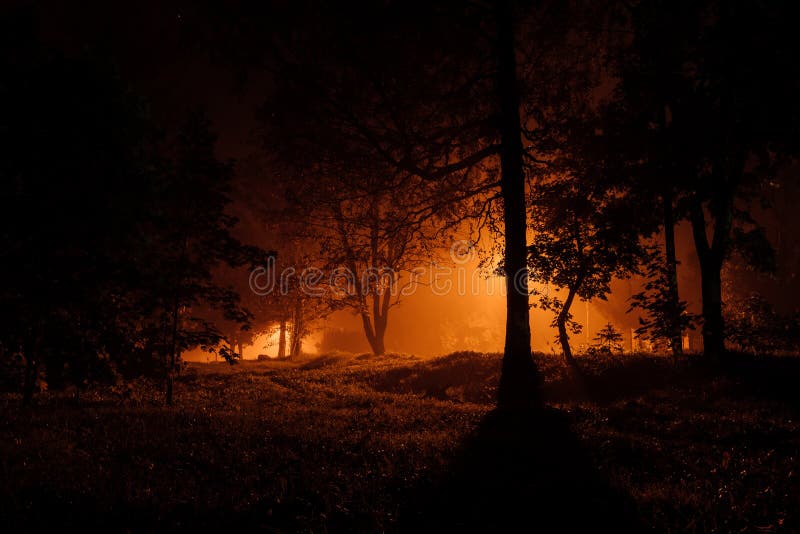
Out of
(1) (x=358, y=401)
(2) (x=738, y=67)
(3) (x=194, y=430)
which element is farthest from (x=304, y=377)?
(2) (x=738, y=67)

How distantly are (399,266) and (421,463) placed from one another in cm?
1071

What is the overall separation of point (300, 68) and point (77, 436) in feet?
29.2

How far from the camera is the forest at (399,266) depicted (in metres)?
5.12

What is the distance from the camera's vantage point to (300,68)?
10.9 m

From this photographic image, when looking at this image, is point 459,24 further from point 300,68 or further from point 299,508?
point 299,508

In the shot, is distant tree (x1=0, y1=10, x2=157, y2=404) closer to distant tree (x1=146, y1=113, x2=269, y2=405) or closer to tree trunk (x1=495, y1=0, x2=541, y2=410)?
distant tree (x1=146, y1=113, x2=269, y2=405)

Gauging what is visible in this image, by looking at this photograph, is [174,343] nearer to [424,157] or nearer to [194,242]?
[194,242]

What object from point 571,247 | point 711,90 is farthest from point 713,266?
point 711,90

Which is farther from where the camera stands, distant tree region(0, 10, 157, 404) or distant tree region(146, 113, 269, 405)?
distant tree region(146, 113, 269, 405)

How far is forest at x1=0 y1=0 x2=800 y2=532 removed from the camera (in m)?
5.12

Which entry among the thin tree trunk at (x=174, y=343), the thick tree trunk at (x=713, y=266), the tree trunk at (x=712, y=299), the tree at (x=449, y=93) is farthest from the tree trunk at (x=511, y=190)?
the thin tree trunk at (x=174, y=343)

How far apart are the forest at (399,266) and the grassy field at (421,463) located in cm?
5

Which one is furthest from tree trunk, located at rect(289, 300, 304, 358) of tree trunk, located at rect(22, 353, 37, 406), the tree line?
tree trunk, located at rect(22, 353, 37, 406)

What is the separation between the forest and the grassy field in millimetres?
49
